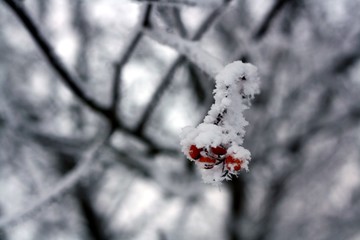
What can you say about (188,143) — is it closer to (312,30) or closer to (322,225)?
(312,30)

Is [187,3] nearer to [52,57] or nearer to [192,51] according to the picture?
[192,51]

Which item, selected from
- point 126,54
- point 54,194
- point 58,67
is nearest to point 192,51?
point 126,54

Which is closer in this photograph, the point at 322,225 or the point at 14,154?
the point at 14,154

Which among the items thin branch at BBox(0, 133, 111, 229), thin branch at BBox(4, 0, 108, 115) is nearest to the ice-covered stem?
thin branch at BBox(4, 0, 108, 115)

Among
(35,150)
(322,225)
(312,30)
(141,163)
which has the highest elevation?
(312,30)

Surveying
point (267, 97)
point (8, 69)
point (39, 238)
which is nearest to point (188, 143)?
point (267, 97)

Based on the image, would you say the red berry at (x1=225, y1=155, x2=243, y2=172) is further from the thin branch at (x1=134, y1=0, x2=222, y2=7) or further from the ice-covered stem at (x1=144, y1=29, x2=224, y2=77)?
the thin branch at (x1=134, y1=0, x2=222, y2=7)

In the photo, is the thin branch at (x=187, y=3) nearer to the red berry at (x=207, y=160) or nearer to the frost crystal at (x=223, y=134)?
the frost crystal at (x=223, y=134)
